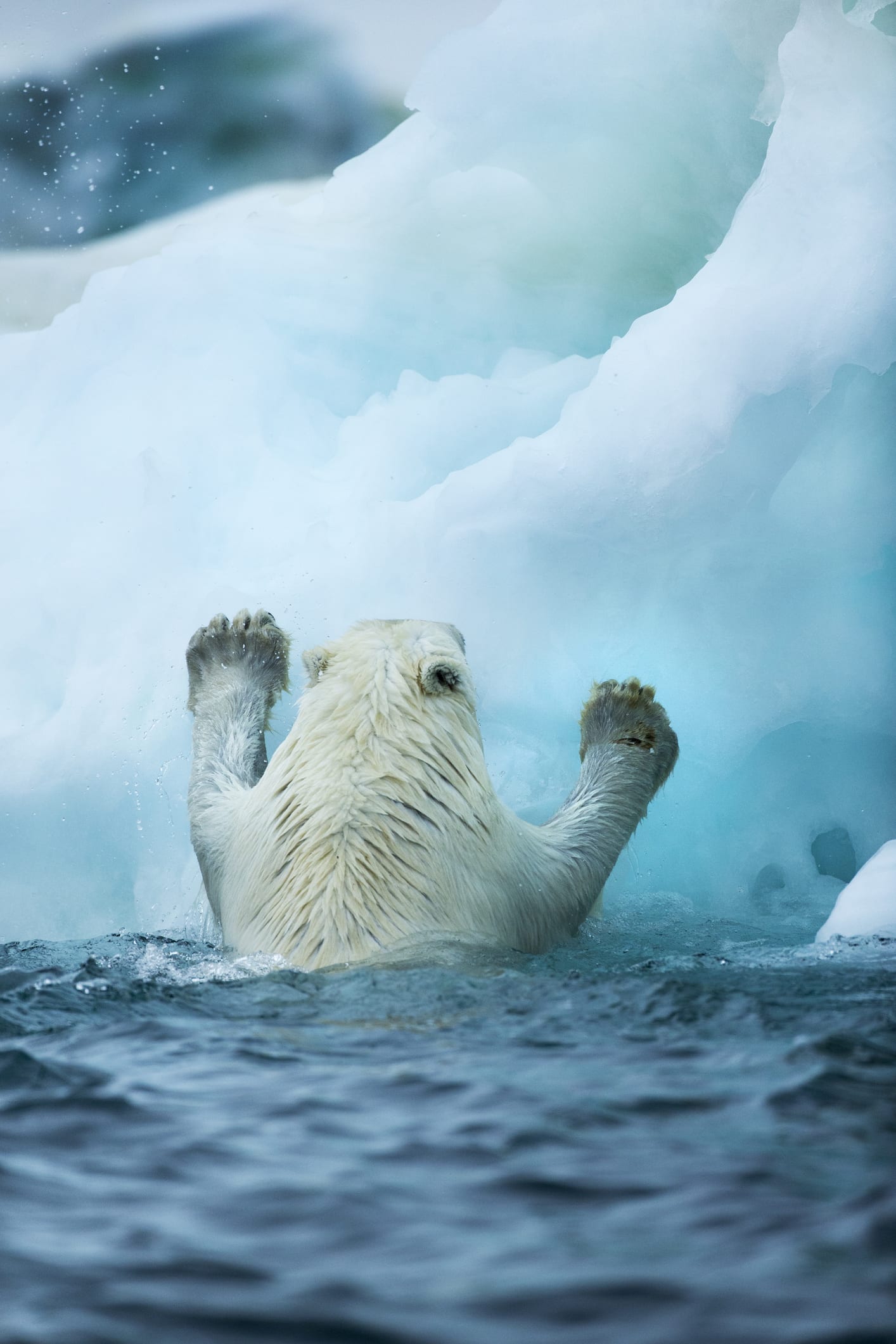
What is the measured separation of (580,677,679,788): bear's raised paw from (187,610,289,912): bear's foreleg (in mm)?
1392

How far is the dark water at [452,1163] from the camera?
45.7 inches

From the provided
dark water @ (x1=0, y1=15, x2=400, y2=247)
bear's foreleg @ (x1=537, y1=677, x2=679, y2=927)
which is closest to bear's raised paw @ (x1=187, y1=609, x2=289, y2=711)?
bear's foreleg @ (x1=537, y1=677, x2=679, y2=927)

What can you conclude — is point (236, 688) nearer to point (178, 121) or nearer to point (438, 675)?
point (438, 675)

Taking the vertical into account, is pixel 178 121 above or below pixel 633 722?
above

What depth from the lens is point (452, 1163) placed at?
1.56 m

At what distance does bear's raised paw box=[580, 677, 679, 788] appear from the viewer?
15.5 ft

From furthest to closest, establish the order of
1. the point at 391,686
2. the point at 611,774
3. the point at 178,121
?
the point at 178,121 < the point at 611,774 < the point at 391,686

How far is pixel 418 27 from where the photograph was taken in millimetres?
6184

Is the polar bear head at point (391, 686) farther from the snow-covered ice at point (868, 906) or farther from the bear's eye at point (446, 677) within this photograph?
the snow-covered ice at point (868, 906)

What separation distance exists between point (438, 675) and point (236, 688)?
136 cm

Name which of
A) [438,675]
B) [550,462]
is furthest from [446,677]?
[550,462]

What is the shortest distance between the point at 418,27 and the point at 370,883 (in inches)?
195

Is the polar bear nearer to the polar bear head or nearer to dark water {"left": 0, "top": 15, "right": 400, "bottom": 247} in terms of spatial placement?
the polar bear head

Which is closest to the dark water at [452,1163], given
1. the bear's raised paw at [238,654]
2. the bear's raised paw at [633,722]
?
the bear's raised paw at [633,722]
